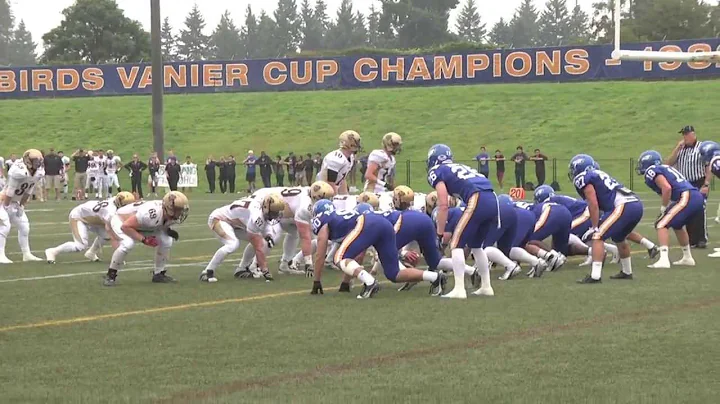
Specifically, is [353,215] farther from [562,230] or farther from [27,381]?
[27,381]

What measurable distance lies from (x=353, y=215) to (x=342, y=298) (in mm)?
845

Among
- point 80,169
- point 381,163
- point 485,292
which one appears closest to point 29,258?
point 381,163

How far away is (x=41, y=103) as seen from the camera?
58844 mm

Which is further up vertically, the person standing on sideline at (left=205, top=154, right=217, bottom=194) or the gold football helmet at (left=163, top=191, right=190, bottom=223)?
the gold football helmet at (left=163, top=191, right=190, bottom=223)

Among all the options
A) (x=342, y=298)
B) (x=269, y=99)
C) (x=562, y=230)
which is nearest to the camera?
(x=342, y=298)

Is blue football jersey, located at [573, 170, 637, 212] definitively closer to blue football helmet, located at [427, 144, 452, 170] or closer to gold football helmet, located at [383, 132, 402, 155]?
blue football helmet, located at [427, 144, 452, 170]

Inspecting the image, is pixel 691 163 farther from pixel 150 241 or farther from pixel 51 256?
pixel 51 256

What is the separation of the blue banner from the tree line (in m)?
12.8

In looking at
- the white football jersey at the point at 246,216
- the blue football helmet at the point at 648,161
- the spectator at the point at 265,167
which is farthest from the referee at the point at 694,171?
the spectator at the point at 265,167

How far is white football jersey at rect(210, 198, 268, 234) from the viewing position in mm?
13258

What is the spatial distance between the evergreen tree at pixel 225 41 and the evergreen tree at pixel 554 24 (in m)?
34.9

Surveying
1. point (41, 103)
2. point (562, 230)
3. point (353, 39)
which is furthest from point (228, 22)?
point (562, 230)

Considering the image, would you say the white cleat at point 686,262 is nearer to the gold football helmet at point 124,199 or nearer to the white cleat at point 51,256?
the gold football helmet at point 124,199

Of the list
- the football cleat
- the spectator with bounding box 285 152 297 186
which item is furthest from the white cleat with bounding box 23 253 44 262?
the spectator with bounding box 285 152 297 186
